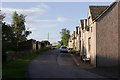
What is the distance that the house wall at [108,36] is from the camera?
33750 mm

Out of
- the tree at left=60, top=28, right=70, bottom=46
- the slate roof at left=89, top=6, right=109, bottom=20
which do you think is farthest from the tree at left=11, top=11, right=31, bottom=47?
the tree at left=60, top=28, right=70, bottom=46

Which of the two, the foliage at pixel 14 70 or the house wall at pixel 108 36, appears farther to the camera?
the house wall at pixel 108 36

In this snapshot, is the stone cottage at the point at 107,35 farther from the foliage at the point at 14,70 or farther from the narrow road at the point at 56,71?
the foliage at the point at 14,70

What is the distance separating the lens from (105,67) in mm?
32938

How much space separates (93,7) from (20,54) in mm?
13841

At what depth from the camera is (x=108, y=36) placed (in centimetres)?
3412

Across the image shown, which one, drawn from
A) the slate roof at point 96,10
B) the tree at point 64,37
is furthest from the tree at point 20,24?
the tree at point 64,37

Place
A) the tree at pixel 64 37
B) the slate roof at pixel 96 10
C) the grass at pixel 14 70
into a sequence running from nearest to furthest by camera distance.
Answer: the grass at pixel 14 70 < the slate roof at pixel 96 10 < the tree at pixel 64 37

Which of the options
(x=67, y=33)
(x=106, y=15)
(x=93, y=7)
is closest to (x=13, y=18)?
(x=93, y=7)

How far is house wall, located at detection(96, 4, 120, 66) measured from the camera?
33.8 m

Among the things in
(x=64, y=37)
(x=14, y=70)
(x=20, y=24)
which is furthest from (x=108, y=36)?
(x=64, y=37)

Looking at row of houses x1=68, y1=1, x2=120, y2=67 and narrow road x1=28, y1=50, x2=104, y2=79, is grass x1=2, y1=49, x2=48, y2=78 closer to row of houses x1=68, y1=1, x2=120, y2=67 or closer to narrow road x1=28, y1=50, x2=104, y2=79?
narrow road x1=28, y1=50, x2=104, y2=79

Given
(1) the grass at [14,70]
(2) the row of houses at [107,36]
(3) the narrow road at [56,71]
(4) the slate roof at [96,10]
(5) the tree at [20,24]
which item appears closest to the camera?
(1) the grass at [14,70]

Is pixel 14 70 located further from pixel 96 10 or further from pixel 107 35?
pixel 96 10
